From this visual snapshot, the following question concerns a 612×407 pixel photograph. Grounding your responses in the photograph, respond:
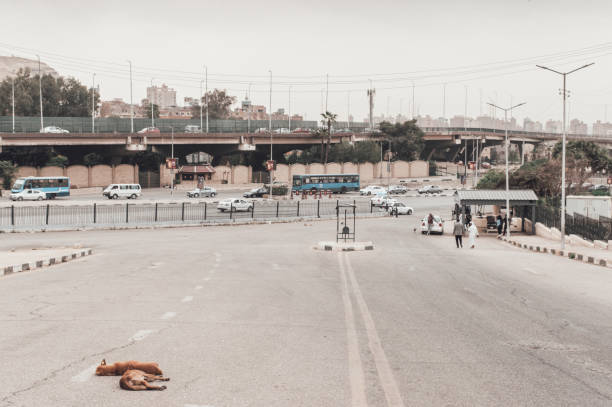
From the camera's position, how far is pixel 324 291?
53.9 feet

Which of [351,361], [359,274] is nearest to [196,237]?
[359,274]

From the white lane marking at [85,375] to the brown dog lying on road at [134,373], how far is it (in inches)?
5.1

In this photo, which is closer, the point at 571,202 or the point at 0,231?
the point at 0,231

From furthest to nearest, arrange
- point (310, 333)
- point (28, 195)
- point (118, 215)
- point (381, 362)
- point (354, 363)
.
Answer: point (28, 195) < point (118, 215) < point (310, 333) < point (381, 362) < point (354, 363)

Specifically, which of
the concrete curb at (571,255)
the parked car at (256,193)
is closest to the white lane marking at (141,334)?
the concrete curb at (571,255)

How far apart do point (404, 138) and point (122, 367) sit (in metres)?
126

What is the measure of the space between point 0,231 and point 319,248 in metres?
22.2

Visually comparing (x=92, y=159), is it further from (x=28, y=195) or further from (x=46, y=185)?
(x=28, y=195)

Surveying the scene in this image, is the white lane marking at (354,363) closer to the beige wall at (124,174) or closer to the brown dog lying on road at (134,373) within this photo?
the brown dog lying on road at (134,373)

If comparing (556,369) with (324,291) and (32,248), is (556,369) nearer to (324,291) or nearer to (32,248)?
(324,291)

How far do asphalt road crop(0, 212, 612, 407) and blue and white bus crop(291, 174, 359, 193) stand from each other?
67363 millimetres

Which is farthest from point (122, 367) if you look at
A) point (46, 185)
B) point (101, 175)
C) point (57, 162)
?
point (57, 162)

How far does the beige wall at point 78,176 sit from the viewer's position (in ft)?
290

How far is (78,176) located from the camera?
293 feet
